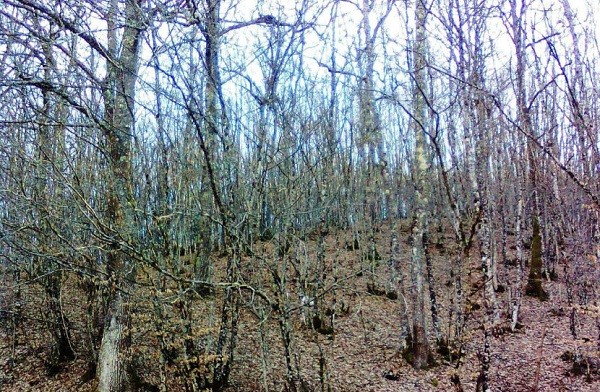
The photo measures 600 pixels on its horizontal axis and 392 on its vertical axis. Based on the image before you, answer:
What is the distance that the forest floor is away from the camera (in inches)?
267

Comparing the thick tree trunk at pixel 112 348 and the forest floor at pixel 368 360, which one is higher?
the thick tree trunk at pixel 112 348

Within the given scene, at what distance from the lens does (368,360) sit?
8086 millimetres

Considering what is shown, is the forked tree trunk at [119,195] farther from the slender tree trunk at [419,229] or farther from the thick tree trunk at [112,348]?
the slender tree trunk at [419,229]

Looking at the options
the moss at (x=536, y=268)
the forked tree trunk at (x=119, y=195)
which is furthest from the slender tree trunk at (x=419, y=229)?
the moss at (x=536, y=268)

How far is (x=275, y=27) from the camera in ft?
18.1

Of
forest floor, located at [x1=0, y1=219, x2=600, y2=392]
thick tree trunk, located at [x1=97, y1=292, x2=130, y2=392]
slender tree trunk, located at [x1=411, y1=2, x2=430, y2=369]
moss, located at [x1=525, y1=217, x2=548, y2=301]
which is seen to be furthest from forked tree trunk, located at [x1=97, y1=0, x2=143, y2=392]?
moss, located at [x1=525, y1=217, x2=548, y2=301]

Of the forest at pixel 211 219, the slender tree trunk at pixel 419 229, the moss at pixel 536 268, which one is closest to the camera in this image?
the forest at pixel 211 219

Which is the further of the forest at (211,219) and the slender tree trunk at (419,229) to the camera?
the slender tree trunk at (419,229)

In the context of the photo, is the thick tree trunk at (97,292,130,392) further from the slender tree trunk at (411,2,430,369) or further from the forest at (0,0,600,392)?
the slender tree trunk at (411,2,430,369)

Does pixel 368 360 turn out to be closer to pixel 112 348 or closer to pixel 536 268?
pixel 112 348

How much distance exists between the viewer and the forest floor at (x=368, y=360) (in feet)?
22.3

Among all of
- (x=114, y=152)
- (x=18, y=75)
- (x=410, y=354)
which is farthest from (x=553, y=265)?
(x=18, y=75)

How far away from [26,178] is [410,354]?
702 centimetres

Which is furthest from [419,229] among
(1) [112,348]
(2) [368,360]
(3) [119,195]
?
(1) [112,348]
